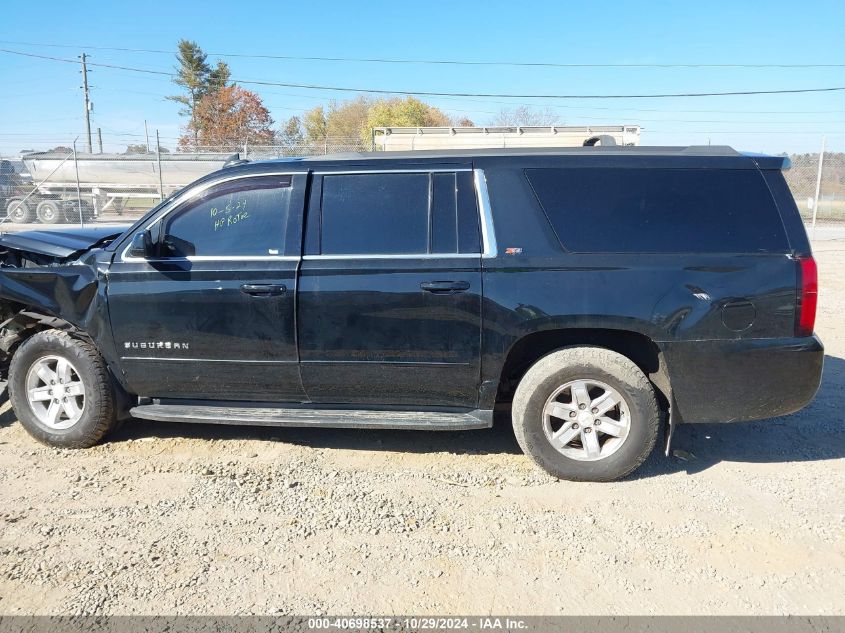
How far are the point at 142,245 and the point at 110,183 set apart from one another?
24809 millimetres

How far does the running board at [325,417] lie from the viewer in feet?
12.0

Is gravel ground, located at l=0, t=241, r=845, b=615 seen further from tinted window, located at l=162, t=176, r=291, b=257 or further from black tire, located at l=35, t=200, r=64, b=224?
black tire, located at l=35, t=200, r=64, b=224

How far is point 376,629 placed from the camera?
2.44 metres

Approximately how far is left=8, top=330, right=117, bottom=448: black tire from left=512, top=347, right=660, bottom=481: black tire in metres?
2.65

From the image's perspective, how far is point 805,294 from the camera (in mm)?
3361

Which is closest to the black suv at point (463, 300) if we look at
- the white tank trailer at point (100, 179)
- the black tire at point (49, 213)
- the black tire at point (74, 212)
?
the white tank trailer at point (100, 179)

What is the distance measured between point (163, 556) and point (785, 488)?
11.1 ft

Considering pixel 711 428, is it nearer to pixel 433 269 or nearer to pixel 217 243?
pixel 433 269

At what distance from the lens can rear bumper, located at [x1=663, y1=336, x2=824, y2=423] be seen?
11.2ft

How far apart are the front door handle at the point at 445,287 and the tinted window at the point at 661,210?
0.62 meters

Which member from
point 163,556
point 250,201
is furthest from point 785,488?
point 250,201

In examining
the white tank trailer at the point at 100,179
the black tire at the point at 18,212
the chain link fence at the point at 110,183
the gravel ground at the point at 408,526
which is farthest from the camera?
the white tank trailer at the point at 100,179

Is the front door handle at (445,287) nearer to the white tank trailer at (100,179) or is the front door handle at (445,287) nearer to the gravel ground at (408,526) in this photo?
the gravel ground at (408,526)

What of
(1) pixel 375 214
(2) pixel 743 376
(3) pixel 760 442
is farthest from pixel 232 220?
(3) pixel 760 442
